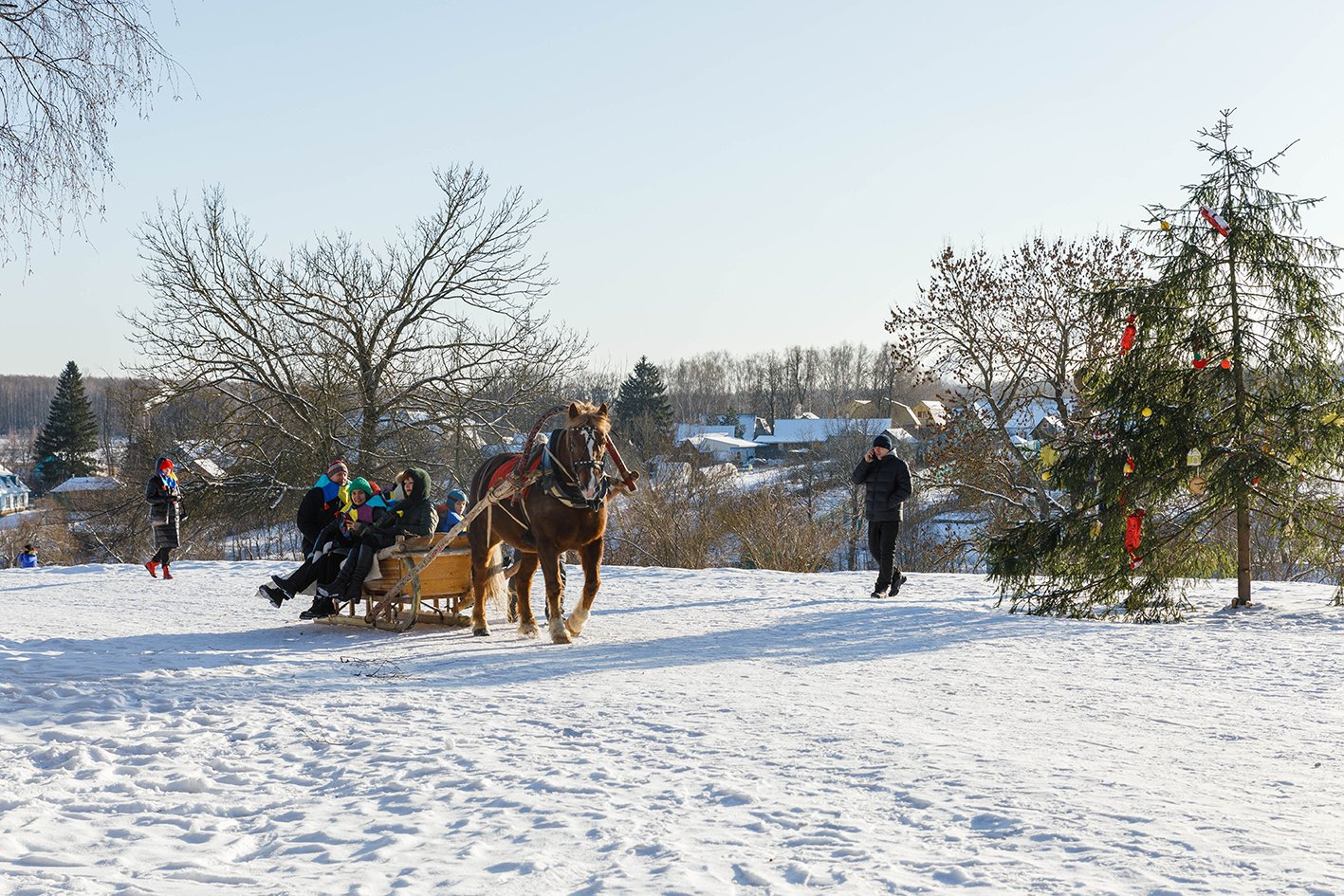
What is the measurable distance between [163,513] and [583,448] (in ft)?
36.1

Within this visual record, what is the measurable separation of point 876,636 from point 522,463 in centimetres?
355

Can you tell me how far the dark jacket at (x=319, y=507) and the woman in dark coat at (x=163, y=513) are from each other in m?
6.81

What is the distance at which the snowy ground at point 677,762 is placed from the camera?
14.7 feet

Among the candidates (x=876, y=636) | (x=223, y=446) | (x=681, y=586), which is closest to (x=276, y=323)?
(x=223, y=446)

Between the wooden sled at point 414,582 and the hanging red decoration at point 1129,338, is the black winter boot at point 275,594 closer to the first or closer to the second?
the wooden sled at point 414,582

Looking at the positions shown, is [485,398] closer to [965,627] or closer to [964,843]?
[965,627]

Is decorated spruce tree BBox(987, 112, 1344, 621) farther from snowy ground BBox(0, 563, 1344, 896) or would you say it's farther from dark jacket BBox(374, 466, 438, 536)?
dark jacket BBox(374, 466, 438, 536)

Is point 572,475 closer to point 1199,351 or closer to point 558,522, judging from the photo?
point 558,522

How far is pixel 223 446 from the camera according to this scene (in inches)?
1022

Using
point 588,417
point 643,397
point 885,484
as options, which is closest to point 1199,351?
point 885,484

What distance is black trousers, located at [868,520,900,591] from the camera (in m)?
14.1

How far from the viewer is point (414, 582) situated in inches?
436

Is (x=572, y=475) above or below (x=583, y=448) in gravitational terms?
below

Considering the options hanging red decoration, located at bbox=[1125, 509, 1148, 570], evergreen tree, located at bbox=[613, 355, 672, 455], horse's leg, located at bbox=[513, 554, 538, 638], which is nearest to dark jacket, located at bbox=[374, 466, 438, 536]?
horse's leg, located at bbox=[513, 554, 538, 638]
